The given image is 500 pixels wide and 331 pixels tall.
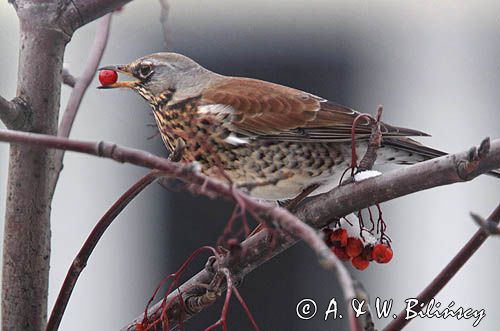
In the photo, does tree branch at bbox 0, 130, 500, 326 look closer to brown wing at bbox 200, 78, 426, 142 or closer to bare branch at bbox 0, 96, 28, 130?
bare branch at bbox 0, 96, 28, 130

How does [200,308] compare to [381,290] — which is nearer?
[200,308]

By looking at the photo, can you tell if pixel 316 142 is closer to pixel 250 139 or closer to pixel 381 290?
pixel 250 139

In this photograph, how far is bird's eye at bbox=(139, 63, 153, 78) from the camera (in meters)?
1.74

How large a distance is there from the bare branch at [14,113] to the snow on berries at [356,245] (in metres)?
0.42

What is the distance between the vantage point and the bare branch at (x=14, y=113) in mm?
1120

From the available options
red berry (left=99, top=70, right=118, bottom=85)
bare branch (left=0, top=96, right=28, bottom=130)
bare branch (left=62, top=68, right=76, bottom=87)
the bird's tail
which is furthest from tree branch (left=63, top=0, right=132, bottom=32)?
the bird's tail

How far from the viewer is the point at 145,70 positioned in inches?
68.8

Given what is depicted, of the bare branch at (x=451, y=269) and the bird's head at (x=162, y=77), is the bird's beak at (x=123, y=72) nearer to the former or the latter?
the bird's head at (x=162, y=77)

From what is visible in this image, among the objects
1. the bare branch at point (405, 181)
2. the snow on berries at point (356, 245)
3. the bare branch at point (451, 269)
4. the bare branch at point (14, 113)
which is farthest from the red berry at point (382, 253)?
the bare branch at point (14, 113)

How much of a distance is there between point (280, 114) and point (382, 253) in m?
0.50

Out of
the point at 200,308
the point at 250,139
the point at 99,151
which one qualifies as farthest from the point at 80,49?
the point at 99,151

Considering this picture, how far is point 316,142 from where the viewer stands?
1660 mm

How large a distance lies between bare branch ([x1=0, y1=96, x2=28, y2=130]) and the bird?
0.39 metres

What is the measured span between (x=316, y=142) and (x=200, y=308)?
1.90 feet
